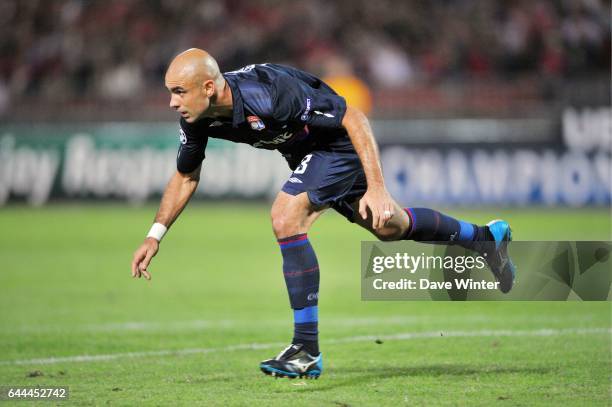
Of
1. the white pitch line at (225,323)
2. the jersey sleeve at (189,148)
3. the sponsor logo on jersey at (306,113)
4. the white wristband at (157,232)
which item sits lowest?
the white pitch line at (225,323)

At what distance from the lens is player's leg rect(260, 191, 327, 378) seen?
5355 mm

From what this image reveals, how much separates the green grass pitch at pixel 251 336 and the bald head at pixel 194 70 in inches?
62.5

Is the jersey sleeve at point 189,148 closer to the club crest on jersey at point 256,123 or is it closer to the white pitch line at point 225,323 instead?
the club crest on jersey at point 256,123

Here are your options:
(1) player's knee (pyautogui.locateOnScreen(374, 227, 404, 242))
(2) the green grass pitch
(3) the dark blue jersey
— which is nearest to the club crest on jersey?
(3) the dark blue jersey

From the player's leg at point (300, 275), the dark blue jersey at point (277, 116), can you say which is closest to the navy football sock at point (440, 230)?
the dark blue jersey at point (277, 116)

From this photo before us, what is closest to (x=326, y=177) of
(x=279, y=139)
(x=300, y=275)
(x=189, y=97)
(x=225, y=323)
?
(x=279, y=139)

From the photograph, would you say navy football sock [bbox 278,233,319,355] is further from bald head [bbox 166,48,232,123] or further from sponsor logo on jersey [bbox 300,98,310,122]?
bald head [bbox 166,48,232,123]

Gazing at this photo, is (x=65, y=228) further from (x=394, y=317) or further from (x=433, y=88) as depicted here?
(x=394, y=317)

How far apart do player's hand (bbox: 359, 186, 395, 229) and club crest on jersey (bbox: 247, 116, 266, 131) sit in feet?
2.28

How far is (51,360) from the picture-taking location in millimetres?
6195

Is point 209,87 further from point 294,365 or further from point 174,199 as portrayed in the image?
point 294,365

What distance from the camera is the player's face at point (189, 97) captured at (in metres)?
5.13

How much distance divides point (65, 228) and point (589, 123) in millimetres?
8697

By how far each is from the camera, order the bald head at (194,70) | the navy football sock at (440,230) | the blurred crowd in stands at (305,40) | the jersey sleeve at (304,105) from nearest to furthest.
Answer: the bald head at (194,70)
the jersey sleeve at (304,105)
the navy football sock at (440,230)
the blurred crowd in stands at (305,40)
